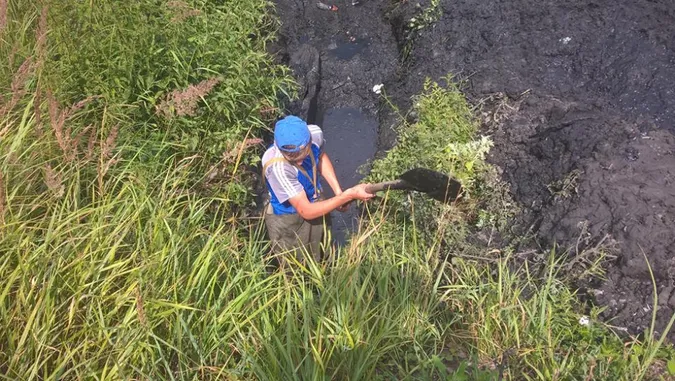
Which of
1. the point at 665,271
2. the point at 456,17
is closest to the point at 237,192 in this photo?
the point at 665,271

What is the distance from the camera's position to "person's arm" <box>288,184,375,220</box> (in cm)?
335

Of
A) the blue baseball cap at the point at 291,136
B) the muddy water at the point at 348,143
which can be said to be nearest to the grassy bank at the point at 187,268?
the blue baseball cap at the point at 291,136

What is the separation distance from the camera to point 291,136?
3.22m

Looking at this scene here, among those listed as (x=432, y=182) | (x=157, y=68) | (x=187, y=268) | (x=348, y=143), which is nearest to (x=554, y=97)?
(x=432, y=182)

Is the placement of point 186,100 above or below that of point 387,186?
above

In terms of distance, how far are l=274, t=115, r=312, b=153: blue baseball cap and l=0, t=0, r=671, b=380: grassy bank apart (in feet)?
1.98

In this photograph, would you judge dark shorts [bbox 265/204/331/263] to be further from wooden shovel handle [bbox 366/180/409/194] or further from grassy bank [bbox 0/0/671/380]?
wooden shovel handle [bbox 366/180/409/194]

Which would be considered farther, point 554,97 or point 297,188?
point 554,97

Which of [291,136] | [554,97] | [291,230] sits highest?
[291,136]

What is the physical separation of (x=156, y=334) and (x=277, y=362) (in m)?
0.56

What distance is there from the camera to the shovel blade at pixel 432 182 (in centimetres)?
323

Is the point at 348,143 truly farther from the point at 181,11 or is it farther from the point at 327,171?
the point at 181,11

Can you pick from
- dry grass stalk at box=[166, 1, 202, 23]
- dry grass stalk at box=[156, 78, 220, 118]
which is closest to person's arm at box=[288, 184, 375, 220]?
dry grass stalk at box=[156, 78, 220, 118]

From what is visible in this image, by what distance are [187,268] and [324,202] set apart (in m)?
1.03
